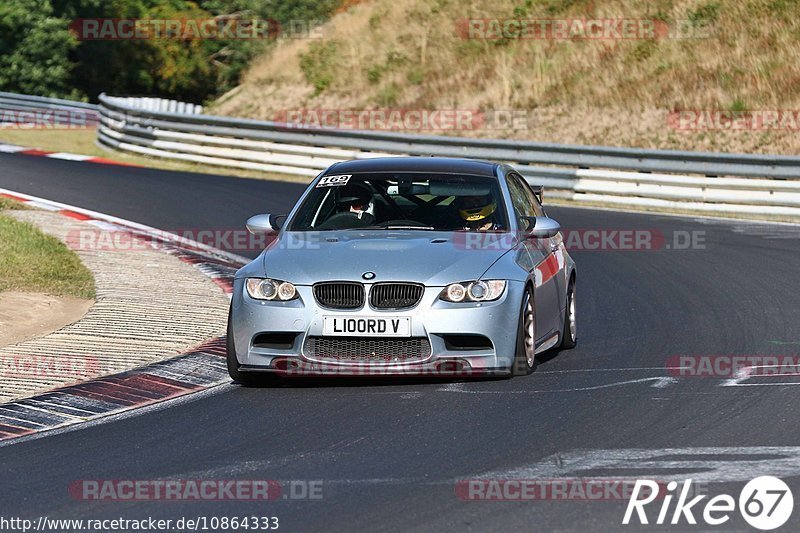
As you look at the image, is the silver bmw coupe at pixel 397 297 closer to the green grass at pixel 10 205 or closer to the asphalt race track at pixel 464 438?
the asphalt race track at pixel 464 438

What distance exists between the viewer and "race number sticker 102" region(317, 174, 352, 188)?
10.5m

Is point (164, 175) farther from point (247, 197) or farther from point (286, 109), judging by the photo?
point (286, 109)

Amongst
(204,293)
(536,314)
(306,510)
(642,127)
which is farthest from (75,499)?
(642,127)

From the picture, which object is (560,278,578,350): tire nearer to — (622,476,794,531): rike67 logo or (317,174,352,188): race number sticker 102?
(317,174,352,188): race number sticker 102

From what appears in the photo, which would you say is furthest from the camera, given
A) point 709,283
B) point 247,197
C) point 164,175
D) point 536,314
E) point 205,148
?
point 205,148

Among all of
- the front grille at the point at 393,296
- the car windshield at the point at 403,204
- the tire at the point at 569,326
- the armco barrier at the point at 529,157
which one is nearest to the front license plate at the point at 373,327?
the front grille at the point at 393,296

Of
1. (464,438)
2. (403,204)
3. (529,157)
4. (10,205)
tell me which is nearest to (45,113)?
(529,157)

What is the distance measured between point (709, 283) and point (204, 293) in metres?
5.13

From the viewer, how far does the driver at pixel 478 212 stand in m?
10.1

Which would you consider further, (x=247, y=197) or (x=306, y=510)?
(x=247, y=197)

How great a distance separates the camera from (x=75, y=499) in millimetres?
6465

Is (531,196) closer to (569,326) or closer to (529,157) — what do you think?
(569,326)

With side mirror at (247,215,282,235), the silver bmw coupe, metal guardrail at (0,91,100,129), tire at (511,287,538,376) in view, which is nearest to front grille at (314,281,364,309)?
the silver bmw coupe

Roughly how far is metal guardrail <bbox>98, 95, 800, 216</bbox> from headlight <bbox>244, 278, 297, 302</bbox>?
13253mm
